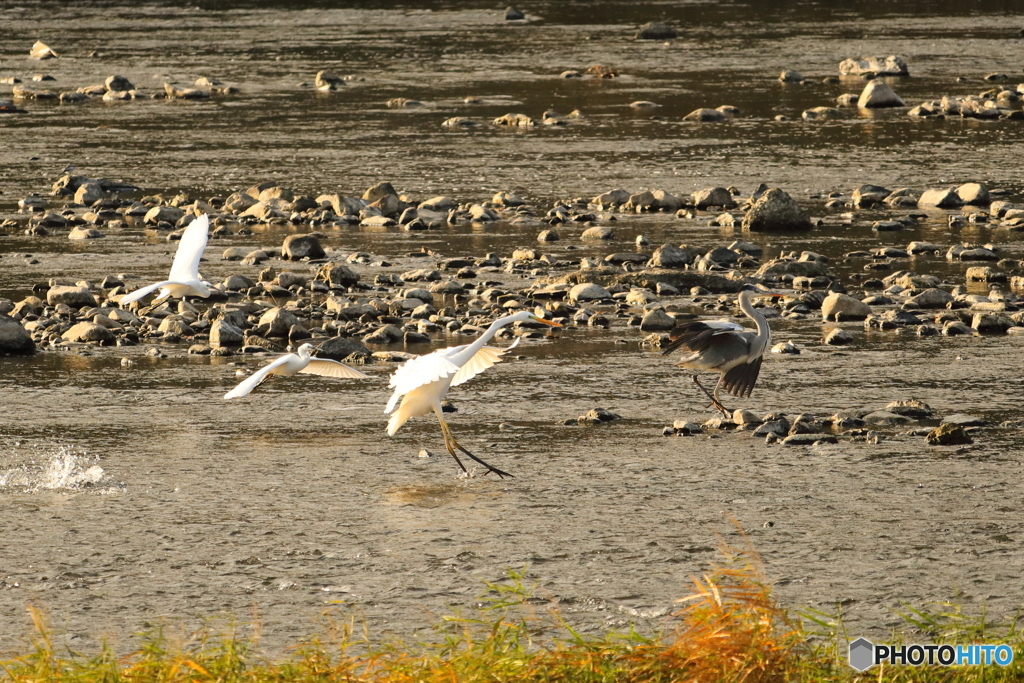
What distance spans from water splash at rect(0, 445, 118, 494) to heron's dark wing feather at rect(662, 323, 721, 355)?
3.14 metres

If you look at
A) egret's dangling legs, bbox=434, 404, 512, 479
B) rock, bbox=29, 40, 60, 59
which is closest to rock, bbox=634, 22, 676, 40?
rock, bbox=29, 40, 60, 59

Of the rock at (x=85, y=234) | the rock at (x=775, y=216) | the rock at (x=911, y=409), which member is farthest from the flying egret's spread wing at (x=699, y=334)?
the rock at (x=85, y=234)

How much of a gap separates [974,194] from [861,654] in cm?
1062

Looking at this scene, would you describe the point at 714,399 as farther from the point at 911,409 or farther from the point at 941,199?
the point at 941,199

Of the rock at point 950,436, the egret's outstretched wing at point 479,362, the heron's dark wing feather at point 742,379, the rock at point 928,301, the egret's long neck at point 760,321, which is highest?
the egret's outstretched wing at point 479,362

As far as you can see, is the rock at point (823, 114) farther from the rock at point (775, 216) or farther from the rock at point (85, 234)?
the rock at point (85, 234)

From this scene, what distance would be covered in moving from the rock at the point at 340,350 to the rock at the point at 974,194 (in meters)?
7.38

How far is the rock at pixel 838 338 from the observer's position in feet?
32.4

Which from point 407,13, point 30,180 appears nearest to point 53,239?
point 30,180

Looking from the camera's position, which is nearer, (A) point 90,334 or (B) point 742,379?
(B) point 742,379

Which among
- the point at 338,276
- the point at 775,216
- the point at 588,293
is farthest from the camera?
the point at 775,216

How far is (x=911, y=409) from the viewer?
8117 millimetres

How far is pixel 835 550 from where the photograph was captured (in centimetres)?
612

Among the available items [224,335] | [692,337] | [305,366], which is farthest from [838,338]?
[224,335]
